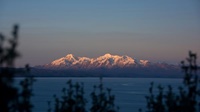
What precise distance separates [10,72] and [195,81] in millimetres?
10375

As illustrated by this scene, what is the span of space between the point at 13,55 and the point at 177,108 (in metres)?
12.8

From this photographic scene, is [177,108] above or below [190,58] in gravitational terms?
below

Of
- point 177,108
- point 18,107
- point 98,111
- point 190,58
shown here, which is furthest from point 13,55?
point 98,111

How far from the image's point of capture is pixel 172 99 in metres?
23.1

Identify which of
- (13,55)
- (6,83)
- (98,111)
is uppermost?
(13,55)

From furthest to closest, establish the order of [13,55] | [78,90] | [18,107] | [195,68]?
1. [78,90]
2. [195,68]
3. [18,107]
4. [13,55]

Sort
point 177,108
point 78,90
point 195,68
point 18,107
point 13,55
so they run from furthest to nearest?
point 78,90, point 177,108, point 195,68, point 18,107, point 13,55

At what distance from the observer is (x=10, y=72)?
11.9 m

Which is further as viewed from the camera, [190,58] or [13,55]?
[190,58]

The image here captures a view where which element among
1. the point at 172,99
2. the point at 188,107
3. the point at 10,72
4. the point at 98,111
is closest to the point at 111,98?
the point at 98,111

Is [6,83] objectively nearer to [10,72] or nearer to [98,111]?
[10,72]

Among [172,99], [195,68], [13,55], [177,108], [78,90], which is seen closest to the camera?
[13,55]

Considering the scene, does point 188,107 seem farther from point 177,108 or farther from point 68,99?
point 68,99

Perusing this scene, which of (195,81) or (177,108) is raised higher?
(195,81)
